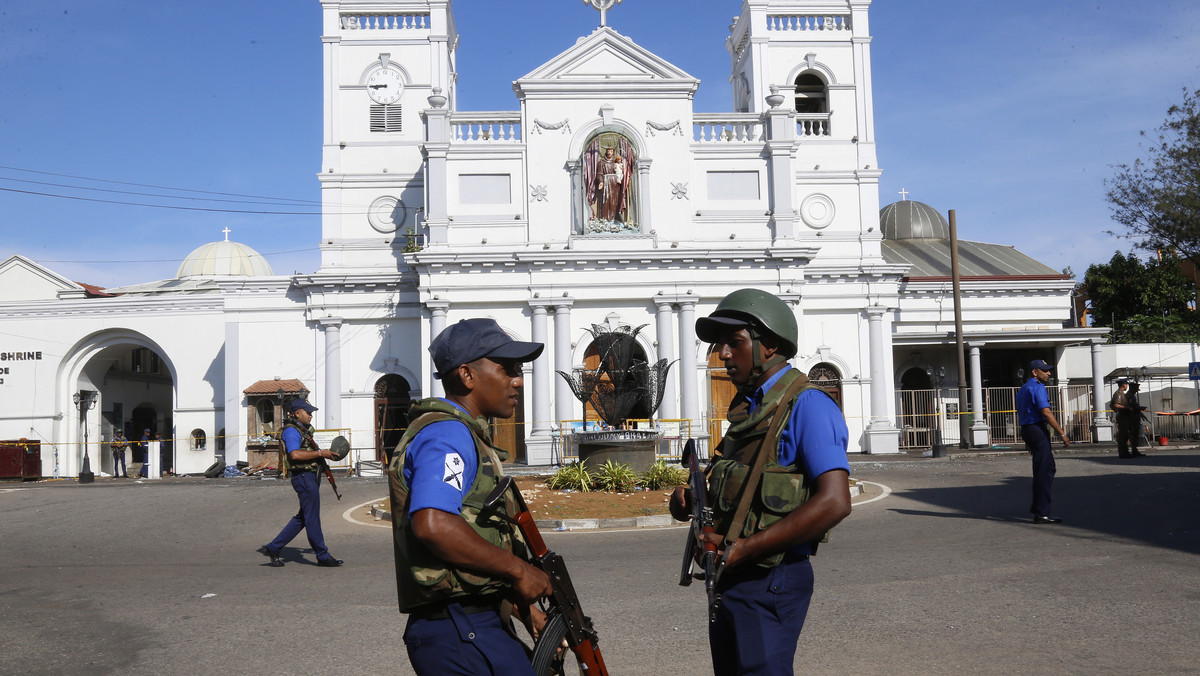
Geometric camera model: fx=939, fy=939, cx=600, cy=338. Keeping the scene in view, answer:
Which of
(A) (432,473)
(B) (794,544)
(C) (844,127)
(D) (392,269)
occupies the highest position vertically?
(C) (844,127)

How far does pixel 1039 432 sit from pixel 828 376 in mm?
21820

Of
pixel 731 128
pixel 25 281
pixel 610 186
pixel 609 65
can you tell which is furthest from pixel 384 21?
pixel 25 281

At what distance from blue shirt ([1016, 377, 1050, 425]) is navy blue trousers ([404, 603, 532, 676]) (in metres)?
9.56

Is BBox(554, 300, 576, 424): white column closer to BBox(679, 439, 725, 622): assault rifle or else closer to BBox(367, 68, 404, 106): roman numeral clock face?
BBox(367, 68, 404, 106): roman numeral clock face

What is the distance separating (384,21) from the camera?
1313 inches

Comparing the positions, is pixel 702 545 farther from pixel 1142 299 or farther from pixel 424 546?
pixel 1142 299

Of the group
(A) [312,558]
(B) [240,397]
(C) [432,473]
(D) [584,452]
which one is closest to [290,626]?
(A) [312,558]

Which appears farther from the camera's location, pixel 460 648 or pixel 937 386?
pixel 937 386

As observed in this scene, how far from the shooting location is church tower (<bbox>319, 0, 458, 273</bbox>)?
32188mm

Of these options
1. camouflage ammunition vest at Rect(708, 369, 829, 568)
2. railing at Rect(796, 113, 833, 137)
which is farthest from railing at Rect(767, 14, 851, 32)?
camouflage ammunition vest at Rect(708, 369, 829, 568)

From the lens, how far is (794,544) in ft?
10.8

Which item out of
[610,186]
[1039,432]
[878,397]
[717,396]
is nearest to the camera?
[1039,432]

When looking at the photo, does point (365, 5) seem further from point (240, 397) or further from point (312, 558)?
point (312, 558)

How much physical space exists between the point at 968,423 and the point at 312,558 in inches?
1031
